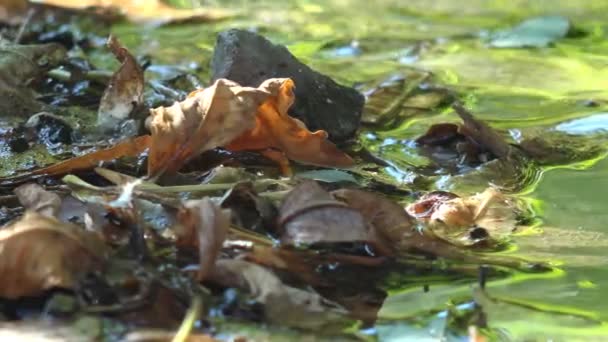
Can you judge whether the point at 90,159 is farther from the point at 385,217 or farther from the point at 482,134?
the point at 482,134

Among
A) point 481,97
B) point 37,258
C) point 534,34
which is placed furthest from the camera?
point 534,34

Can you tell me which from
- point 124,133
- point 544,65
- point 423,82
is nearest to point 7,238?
point 124,133

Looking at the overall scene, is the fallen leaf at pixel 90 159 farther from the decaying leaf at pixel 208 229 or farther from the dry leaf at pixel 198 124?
the decaying leaf at pixel 208 229

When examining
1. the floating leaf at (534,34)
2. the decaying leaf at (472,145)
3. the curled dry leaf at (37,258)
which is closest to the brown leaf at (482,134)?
the decaying leaf at (472,145)

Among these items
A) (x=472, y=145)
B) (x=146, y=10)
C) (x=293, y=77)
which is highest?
(x=293, y=77)

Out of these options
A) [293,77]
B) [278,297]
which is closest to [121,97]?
[293,77]
